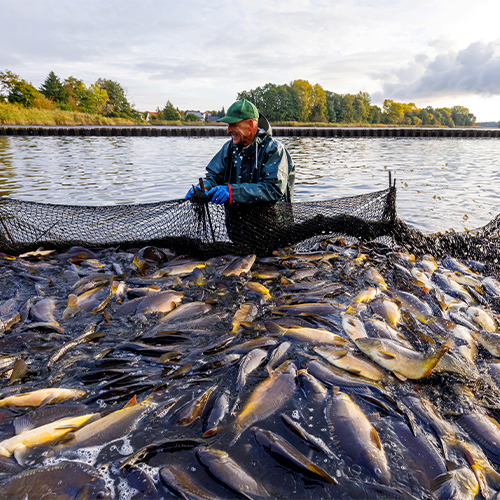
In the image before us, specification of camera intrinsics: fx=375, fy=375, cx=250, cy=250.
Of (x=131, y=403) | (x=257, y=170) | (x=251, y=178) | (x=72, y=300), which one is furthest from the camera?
(x=251, y=178)

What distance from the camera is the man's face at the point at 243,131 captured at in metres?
5.60

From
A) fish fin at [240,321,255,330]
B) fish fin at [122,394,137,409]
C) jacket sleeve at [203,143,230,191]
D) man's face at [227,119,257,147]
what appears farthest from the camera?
jacket sleeve at [203,143,230,191]

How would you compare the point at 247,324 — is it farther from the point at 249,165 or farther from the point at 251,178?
Result: the point at 249,165

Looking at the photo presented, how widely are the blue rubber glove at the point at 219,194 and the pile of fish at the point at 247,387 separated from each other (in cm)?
101

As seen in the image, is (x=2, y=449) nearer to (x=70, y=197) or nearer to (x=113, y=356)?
(x=113, y=356)

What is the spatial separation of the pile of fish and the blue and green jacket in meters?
1.20

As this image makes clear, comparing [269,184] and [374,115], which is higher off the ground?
[374,115]

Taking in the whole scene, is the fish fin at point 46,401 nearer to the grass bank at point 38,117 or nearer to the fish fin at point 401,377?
the fish fin at point 401,377

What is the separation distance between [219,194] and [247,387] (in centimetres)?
293

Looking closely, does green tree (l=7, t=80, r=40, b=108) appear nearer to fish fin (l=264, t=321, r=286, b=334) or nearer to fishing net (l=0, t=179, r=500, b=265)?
fishing net (l=0, t=179, r=500, b=265)

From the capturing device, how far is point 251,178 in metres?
5.86

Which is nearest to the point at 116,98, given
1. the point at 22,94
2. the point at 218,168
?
the point at 22,94

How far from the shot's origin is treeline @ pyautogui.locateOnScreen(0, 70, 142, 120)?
60.5m

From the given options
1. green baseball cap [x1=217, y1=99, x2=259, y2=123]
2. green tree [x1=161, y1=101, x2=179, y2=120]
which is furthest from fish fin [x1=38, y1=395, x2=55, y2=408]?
green tree [x1=161, y1=101, x2=179, y2=120]
